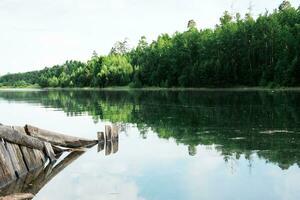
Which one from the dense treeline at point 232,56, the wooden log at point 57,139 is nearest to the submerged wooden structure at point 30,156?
the wooden log at point 57,139

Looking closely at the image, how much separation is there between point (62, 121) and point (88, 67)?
14863 cm

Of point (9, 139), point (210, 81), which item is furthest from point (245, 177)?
point (210, 81)

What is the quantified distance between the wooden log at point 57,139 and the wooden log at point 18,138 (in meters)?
0.71

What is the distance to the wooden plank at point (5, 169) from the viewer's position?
1517 centimetres

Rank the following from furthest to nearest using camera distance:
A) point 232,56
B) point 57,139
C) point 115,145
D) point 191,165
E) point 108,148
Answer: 1. point 232,56
2. point 115,145
3. point 108,148
4. point 57,139
5. point 191,165

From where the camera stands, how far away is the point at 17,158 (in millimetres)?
16953

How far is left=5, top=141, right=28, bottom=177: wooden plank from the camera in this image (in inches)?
639

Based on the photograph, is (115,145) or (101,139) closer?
(115,145)

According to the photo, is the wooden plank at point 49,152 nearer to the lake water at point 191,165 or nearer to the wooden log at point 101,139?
the lake water at point 191,165

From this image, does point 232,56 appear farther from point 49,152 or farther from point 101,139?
point 49,152

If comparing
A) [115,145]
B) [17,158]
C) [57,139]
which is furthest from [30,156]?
[115,145]

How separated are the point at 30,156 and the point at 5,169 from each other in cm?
261

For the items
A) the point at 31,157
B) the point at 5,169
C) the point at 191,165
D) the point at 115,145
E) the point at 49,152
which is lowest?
the point at 115,145

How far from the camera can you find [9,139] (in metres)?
16.3
